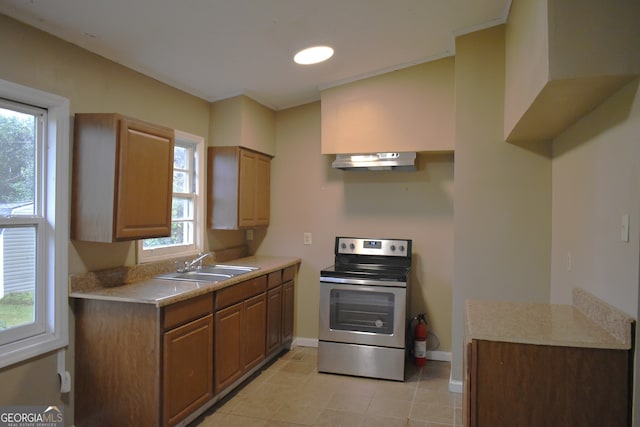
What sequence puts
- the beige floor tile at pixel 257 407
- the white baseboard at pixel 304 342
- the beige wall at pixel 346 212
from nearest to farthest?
the beige floor tile at pixel 257 407 → the beige wall at pixel 346 212 → the white baseboard at pixel 304 342

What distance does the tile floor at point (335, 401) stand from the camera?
2.77 metres

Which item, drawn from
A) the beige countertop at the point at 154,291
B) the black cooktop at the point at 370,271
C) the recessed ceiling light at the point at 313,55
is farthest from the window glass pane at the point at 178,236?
the recessed ceiling light at the point at 313,55

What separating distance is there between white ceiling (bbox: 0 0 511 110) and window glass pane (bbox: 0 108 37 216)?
1.65ft

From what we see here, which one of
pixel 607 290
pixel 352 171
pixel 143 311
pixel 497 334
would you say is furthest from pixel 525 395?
pixel 352 171

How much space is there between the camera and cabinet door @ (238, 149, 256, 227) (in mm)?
3760

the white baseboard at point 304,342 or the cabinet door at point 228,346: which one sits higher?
the cabinet door at point 228,346

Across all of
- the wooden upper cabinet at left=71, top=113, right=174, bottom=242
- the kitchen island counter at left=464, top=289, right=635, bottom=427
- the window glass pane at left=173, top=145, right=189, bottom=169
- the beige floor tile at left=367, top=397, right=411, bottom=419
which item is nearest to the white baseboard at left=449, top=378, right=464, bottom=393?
the beige floor tile at left=367, top=397, right=411, bottom=419

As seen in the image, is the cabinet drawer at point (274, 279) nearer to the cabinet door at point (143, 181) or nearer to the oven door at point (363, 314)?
the oven door at point (363, 314)

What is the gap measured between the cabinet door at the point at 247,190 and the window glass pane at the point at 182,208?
41cm

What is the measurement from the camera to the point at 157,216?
106 inches

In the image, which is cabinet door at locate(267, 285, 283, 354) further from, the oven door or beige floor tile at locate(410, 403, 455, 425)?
beige floor tile at locate(410, 403, 455, 425)

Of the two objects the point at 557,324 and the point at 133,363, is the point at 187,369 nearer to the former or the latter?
the point at 133,363

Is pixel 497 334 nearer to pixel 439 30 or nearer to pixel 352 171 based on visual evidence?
pixel 439 30

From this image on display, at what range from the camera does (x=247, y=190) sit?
3875 millimetres
